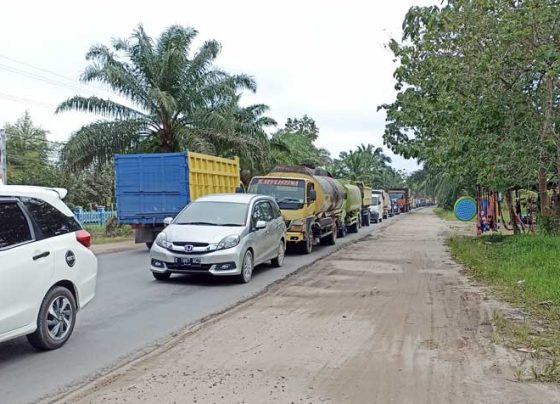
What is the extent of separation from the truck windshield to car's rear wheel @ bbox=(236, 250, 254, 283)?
5672mm

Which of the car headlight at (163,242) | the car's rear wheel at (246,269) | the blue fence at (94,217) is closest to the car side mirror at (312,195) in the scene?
the car's rear wheel at (246,269)

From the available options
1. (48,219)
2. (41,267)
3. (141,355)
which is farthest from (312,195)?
(41,267)

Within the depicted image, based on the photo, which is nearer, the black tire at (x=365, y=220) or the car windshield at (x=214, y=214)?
the car windshield at (x=214, y=214)

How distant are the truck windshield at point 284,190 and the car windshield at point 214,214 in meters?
5.05

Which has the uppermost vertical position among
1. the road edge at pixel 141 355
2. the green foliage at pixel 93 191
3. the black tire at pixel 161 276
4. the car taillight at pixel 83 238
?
the green foliage at pixel 93 191

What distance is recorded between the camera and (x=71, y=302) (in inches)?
259

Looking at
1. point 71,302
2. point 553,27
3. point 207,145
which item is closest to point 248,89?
point 207,145

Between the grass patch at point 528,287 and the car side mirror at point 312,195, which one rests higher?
the car side mirror at point 312,195

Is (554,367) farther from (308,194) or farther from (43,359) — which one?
(308,194)

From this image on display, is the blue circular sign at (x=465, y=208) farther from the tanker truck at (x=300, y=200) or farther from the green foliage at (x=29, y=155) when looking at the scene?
the green foliage at (x=29, y=155)

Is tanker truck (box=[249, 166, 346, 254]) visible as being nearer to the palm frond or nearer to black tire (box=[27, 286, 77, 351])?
the palm frond

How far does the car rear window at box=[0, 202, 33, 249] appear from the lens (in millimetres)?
5754

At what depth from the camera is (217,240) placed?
10734 mm

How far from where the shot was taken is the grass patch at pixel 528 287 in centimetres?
635
